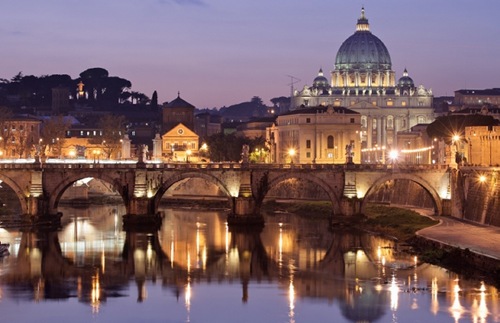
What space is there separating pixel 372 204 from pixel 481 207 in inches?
805

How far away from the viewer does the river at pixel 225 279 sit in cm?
4494

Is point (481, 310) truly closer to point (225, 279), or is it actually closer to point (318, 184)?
point (225, 279)

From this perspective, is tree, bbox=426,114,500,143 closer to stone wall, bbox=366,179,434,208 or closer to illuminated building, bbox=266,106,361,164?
illuminated building, bbox=266,106,361,164

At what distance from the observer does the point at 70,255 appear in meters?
60.9

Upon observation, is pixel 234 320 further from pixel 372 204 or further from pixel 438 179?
pixel 372 204

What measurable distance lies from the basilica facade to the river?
10616 centimetres

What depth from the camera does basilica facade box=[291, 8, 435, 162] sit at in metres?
178

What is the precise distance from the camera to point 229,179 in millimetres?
77750

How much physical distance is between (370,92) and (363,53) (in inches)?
275

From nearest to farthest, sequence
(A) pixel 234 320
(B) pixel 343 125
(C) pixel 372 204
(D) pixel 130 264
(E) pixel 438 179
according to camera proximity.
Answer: (A) pixel 234 320 < (D) pixel 130 264 < (E) pixel 438 179 < (C) pixel 372 204 < (B) pixel 343 125

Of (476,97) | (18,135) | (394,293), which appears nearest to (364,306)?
(394,293)

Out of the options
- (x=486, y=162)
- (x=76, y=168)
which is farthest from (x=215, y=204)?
(x=486, y=162)

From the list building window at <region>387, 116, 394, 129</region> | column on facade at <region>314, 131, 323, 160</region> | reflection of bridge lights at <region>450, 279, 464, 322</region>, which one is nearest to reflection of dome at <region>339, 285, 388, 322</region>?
reflection of bridge lights at <region>450, 279, 464, 322</region>

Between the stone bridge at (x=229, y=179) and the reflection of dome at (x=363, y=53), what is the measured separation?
112 metres
